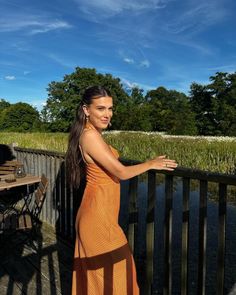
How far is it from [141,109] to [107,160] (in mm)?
52526

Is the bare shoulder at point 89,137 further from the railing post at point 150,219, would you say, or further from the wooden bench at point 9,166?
the wooden bench at point 9,166

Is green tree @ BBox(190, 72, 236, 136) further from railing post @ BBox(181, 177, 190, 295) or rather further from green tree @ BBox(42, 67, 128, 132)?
railing post @ BBox(181, 177, 190, 295)

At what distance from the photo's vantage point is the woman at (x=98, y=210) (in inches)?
93.3

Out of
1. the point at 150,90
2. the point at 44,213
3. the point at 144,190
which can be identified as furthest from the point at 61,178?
the point at 150,90

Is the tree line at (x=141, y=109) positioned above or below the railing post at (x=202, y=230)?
above

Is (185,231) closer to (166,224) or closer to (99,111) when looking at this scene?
(166,224)

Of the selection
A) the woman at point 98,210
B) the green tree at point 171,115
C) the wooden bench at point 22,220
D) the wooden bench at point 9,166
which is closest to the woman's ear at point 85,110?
the woman at point 98,210

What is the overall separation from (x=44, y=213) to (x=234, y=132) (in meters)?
38.3

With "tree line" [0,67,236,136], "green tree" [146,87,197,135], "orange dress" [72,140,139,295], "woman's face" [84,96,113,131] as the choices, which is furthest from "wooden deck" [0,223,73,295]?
"green tree" [146,87,197,135]

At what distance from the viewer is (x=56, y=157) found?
4.75 metres

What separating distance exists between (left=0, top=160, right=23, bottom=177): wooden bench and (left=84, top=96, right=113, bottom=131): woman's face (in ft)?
13.0

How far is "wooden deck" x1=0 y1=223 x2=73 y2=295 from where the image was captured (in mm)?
3394

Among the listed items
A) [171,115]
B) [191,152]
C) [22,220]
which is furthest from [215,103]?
[22,220]

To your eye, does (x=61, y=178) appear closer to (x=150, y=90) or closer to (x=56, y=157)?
(x=56, y=157)
